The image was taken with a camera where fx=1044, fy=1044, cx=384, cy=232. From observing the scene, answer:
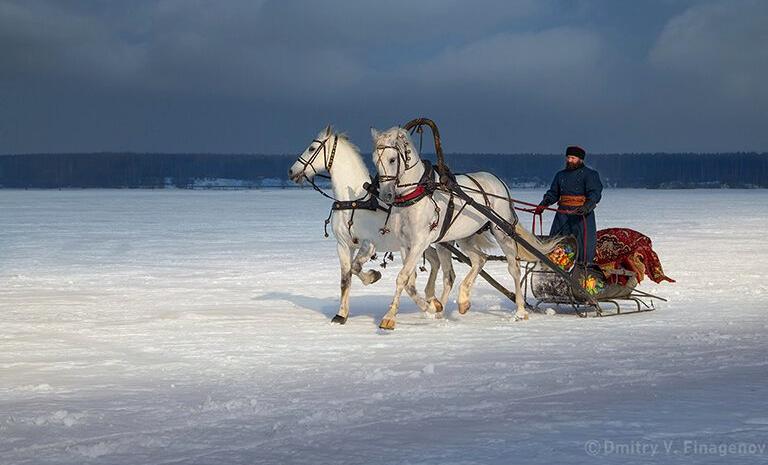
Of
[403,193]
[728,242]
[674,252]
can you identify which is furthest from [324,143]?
[728,242]

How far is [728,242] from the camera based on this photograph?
2170 centimetres

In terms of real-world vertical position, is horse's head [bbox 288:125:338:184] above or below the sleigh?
above

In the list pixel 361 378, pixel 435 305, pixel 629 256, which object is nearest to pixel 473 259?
pixel 435 305

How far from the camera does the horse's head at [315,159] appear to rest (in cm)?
990

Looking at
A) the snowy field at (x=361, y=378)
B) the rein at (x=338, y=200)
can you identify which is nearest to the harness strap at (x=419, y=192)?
the rein at (x=338, y=200)

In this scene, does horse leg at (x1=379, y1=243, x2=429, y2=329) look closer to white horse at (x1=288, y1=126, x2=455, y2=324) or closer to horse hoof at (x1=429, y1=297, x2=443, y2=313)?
white horse at (x1=288, y1=126, x2=455, y2=324)

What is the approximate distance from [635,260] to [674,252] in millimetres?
9060

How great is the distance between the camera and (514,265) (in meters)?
10.8

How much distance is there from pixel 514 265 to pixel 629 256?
118 cm

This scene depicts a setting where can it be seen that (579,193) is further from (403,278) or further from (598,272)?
(403,278)

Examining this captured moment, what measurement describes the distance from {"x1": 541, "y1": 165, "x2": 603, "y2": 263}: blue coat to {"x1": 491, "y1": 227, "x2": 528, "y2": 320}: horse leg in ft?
1.71

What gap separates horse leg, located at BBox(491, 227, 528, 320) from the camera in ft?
34.3

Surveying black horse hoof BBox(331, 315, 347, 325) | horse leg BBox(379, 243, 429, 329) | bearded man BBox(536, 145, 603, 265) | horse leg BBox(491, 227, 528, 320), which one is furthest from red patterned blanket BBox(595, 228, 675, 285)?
black horse hoof BBox(331, 315, 347, 325)

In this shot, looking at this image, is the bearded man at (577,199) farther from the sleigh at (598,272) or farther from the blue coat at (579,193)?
the sleigh at (598,272)
